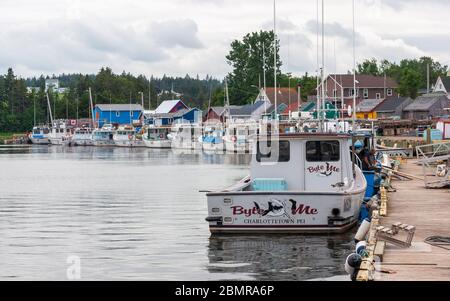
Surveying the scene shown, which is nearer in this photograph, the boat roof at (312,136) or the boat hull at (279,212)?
the boat hull at (279,212)

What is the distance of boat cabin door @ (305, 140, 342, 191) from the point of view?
95.6 ft

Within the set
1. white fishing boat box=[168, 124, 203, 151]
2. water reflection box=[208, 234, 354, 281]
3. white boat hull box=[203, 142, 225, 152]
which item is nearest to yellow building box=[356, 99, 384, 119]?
white boat hull box=[203, 142, 225, 152]

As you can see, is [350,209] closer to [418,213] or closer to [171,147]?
[418,213]

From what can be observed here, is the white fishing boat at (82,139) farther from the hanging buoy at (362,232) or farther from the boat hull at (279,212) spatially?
the hanging buoy at (362,232)

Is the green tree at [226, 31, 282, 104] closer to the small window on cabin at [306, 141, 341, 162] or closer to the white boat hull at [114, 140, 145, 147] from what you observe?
the white boat hull at [114, 140, 145, 147]

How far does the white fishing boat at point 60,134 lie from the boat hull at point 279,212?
149703mm

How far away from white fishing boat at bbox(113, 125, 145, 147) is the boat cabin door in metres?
125

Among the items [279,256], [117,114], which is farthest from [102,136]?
[279,256]

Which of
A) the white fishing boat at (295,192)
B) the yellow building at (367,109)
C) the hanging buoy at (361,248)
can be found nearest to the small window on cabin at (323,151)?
the white fishing boat at (295,192)

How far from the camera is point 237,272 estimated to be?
22422 millimetres

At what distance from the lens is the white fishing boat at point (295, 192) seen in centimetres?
2633

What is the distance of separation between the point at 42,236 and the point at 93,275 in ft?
28.3

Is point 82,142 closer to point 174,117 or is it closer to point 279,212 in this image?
point 174,117
